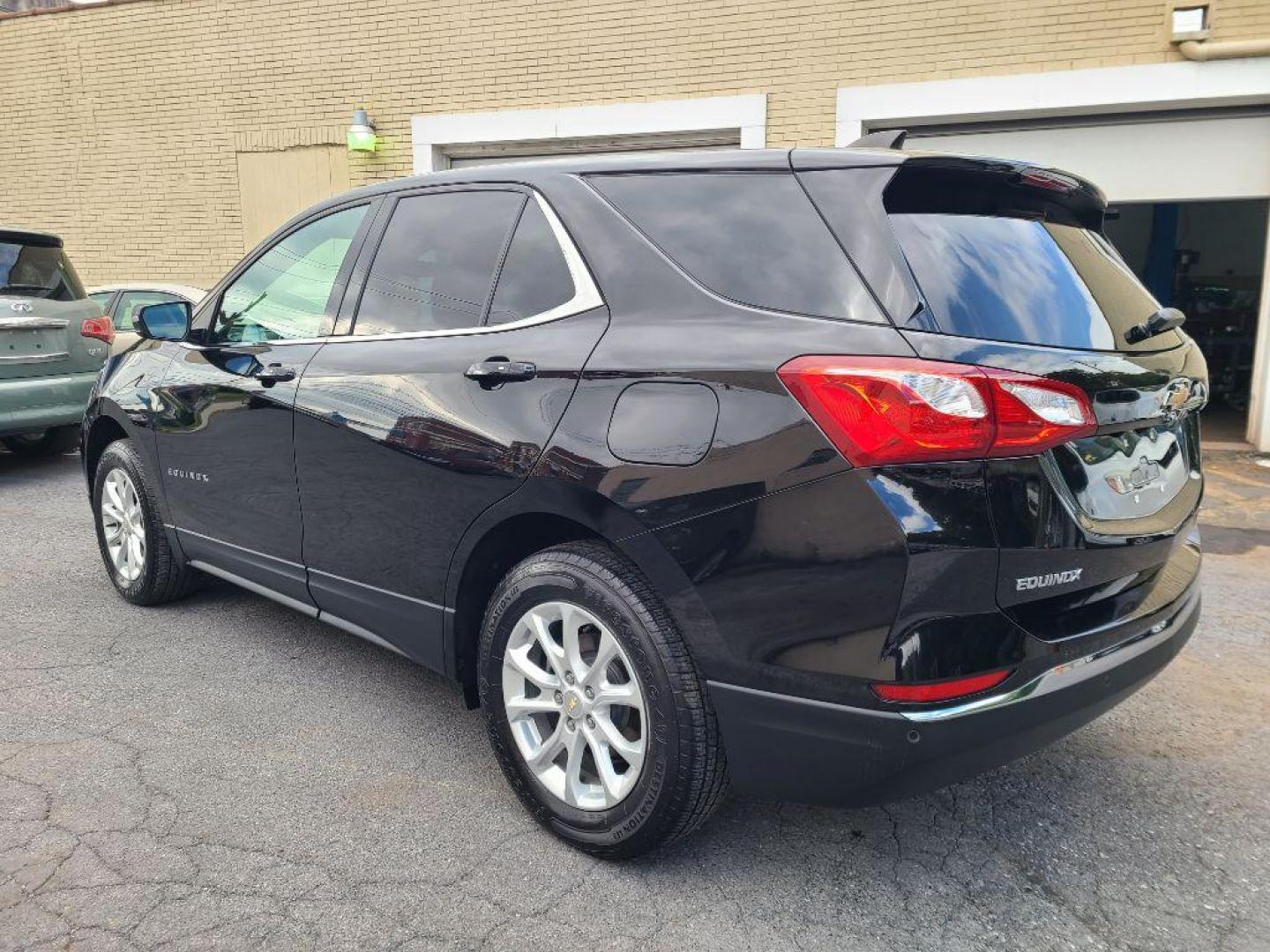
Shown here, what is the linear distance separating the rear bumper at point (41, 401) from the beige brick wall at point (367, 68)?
487cm

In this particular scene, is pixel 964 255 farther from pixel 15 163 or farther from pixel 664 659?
pixel 15 163

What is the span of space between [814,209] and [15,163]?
48.7 ft

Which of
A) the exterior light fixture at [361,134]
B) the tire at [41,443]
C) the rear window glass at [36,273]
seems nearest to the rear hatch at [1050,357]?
the rear window glass at [36,273]

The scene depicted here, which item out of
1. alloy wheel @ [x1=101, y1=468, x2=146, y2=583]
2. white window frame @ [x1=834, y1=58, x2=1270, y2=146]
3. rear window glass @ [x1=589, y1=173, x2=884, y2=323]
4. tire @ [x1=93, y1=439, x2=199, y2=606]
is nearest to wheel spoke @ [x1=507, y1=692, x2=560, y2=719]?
rear window glass @ [x1=589, y1=173, x2=884, y2=323]

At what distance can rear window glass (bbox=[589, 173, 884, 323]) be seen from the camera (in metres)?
2.11

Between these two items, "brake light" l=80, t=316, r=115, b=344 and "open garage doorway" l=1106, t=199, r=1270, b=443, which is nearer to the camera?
"brake light" l=80, t=316, r=115, b=344

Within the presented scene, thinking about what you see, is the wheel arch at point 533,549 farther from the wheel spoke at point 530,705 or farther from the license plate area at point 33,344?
the license plate area at point 33,344

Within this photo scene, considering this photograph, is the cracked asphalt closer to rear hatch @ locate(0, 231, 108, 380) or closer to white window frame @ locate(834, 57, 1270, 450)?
rear hatch @ locate(0, 231, 108, 380)

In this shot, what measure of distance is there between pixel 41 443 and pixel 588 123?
6.13 metres

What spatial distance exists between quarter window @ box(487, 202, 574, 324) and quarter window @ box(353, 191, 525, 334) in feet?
0.18

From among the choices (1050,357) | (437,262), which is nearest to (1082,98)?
(437,262)

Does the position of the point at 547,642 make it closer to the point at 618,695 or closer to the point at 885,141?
the point at 618,695

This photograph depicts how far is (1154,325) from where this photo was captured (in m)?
2.45

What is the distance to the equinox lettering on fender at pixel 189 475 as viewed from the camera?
374cm
